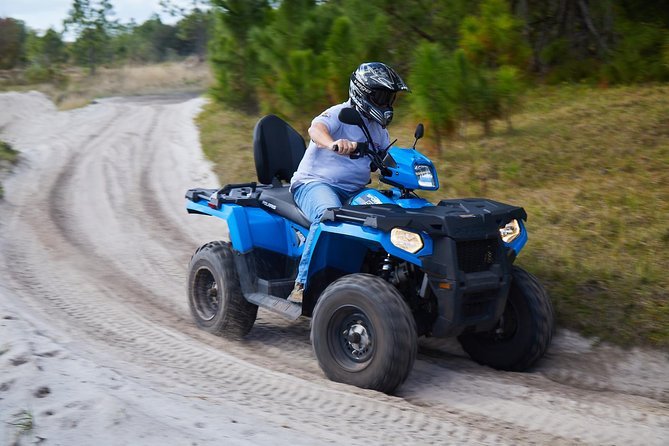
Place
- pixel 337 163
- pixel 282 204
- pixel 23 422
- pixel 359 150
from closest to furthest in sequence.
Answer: pixel 23 422 < pixel 359 150 < pixel 337 163 < pixel 282 204

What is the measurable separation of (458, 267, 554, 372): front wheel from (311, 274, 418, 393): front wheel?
972mm

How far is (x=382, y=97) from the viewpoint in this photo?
5.27 metres

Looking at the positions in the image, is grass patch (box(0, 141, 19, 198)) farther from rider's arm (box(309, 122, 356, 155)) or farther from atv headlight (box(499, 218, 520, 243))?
atv headlight (box(499, 218, 520, 243))

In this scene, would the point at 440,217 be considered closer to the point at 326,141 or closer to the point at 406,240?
the point at 406,240

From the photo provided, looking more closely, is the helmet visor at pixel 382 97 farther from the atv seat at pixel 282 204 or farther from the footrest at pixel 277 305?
the footrest at pixel 277 305

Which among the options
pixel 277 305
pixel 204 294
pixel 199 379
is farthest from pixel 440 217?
pixel 204 294

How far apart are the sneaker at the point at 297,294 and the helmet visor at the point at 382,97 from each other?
Answer: 1.32m

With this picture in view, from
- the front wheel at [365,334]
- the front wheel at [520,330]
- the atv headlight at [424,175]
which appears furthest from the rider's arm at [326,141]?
the front wheel at [520,330]

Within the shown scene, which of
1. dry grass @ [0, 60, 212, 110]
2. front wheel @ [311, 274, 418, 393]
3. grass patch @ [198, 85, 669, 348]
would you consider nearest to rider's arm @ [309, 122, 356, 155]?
front wheel @ [311, 274, 418, 393]

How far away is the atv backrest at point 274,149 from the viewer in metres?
6.39

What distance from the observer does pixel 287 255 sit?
19.5 feet

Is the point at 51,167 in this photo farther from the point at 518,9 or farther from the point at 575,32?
the point at 575,32

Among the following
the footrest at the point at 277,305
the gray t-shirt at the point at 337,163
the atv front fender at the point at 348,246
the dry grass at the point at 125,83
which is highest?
the dry grass at the point at 125,83

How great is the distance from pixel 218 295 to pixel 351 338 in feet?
5.02
